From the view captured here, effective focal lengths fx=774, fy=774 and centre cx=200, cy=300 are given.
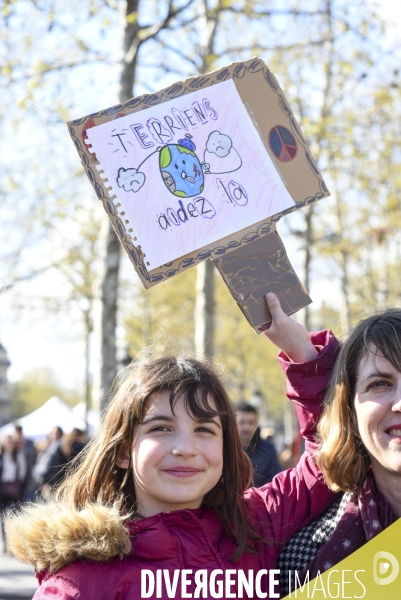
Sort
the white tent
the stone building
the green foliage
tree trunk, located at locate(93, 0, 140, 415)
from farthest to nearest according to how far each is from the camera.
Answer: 1. the stone building
2. the green foliage
3. the white tent
4. tree trunk, located at locate(93, 0, 140, 415)

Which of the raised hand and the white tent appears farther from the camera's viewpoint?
the white tent

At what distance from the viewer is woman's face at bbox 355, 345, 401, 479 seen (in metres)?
2.14

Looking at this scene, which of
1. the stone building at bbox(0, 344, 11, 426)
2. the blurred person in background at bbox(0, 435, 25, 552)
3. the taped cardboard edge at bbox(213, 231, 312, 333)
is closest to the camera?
the taped cardboard edge at bbox(213, 231, 312, 333)

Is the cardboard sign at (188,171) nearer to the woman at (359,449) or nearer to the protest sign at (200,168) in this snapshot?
the protest sign at (200,168)

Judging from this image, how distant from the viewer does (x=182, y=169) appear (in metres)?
2.46

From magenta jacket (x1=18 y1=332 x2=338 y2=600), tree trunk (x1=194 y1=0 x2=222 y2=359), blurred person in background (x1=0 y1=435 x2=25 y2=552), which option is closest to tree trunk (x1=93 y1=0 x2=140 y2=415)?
tree trunk (x1=194 y1=0 x2=222 y2=359)

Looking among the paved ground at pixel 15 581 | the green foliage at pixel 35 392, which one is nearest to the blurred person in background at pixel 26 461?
the paved ground at pixel 15 581

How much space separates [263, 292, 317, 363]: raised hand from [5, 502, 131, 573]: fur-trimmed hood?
2.46 feet

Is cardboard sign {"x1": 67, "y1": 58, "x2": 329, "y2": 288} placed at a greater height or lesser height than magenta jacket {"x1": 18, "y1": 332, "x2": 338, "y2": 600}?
greater

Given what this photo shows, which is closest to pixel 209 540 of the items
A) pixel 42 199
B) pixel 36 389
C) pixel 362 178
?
pixel 42 199

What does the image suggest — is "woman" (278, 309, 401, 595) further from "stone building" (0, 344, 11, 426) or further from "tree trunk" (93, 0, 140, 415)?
"stone building" (0, 344, 11, 426)

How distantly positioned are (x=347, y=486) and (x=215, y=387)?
0.51m

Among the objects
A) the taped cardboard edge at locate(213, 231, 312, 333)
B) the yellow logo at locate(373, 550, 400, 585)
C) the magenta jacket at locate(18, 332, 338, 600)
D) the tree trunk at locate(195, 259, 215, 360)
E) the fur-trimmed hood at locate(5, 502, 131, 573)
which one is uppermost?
the tree trunk at locate(195, 259, 215, 360)

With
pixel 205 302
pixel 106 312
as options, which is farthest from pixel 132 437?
pixel 205 302
